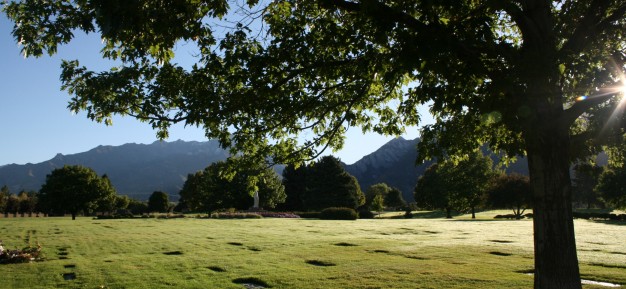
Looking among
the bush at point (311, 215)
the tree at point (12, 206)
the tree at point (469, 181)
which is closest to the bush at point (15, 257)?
the bush at point (311, 215)

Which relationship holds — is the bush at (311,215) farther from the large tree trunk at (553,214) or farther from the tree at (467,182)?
the large tree trunk at (553,214)

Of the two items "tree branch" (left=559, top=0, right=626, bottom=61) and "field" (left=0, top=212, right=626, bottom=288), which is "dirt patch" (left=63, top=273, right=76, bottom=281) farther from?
"tree branch" (left=559, top=0, right=626, bottom=61)

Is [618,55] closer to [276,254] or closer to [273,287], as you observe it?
[273,287]

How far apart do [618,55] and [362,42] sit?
5.56 meters

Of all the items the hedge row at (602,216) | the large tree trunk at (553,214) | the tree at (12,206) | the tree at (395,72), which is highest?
the tree at (395,72)

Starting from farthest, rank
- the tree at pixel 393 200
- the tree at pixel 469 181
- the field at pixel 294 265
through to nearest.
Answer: the tree at pixel 393 200
the tree at pixel 469 181
the field at pixel 294 265

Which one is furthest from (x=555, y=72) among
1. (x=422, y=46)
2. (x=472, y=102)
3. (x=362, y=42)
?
(x=362, y=42)

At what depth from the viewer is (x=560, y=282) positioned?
7.00 meters

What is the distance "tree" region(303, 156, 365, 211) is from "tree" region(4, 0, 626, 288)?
70.8 metres

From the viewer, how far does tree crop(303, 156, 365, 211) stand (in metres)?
81.4

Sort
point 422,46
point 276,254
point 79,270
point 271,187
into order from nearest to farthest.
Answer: point 422,46 → point 79,270 → point 276,254 → point 271,187

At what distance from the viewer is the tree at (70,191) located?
65438mm

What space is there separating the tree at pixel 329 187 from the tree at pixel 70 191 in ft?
123

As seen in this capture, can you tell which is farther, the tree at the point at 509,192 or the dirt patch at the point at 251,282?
the tree at the point at 509,192
